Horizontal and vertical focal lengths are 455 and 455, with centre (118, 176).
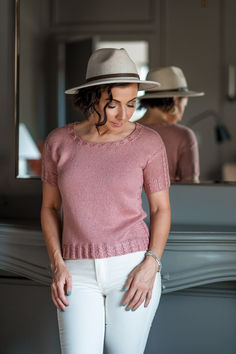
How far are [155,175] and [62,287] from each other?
45cm

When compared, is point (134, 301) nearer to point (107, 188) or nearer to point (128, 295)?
point (128, 295)

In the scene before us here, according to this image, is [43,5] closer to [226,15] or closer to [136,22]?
[136,22]

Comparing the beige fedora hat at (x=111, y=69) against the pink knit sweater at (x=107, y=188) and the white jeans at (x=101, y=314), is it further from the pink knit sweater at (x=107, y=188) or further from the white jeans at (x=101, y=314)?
the white jeans at (x=101, y=314)

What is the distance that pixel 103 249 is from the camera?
135cm

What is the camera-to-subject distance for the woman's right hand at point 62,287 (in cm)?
136

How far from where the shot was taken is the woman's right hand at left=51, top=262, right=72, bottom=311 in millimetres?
1363

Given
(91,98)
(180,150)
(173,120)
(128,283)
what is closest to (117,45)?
(173,120)

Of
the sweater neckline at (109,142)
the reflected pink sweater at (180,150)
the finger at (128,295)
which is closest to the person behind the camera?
the finger at (128,295)

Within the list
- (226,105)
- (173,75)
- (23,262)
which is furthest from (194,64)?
(23,262)

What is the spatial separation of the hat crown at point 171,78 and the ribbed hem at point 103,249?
91cm

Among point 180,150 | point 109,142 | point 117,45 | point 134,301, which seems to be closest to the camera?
point 134,301

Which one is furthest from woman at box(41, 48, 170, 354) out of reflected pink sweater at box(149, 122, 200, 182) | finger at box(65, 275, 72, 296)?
reflected pink sweater at box(149, 122, 200, 182)

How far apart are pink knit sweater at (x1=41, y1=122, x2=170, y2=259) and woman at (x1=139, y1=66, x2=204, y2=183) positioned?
0.58 m

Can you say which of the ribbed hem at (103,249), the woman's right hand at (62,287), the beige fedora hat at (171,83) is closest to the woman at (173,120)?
the beige fedora hat at (171,83)
